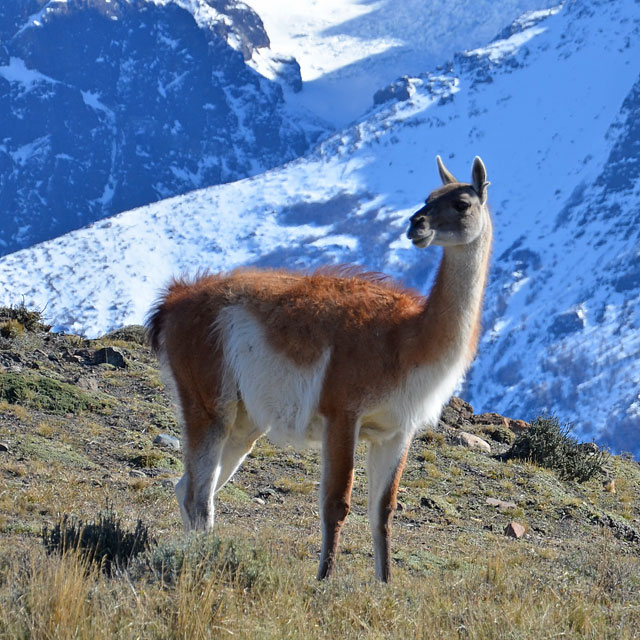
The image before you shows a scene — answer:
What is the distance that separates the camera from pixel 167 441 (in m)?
10.7

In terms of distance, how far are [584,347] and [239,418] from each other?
168500 mm

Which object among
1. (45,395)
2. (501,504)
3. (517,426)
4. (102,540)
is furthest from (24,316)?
(102,540)

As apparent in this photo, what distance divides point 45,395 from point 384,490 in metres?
5.99

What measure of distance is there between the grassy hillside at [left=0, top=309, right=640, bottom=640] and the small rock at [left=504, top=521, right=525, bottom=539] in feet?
0.40

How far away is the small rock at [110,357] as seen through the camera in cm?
1412

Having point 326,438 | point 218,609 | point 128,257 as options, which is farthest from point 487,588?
point 128,257

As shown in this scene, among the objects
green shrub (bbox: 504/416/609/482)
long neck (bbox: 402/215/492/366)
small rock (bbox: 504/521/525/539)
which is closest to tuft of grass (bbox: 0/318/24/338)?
green shrub (bbox: 504/416/609/482)

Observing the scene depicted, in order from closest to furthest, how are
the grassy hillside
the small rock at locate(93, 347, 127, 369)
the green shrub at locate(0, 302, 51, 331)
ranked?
1. the grassy hillside
2. the small rock at locate(93, 347, 127, 369)
3. the green shrub at locate(0, 302, 51, 331)

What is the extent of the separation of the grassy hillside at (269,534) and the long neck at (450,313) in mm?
1369

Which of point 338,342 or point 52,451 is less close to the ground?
point 338,342

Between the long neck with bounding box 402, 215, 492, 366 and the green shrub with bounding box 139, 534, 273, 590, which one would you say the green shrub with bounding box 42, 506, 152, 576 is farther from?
the long neck with bounding box 402, 215, 492, 366

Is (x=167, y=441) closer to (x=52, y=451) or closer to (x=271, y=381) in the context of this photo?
(x=52, y=451)

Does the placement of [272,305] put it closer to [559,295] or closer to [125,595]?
[125,595]

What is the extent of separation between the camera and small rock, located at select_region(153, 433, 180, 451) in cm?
1067
